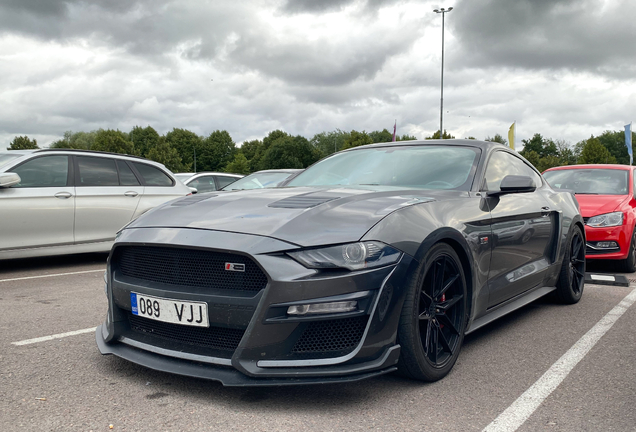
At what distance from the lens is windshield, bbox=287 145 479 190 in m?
3.92

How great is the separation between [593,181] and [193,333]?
7.28 meters

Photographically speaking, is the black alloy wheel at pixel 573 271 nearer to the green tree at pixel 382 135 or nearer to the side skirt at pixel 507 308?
the side skirt at pixel 507 308

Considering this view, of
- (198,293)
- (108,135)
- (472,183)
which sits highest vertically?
(108,135)

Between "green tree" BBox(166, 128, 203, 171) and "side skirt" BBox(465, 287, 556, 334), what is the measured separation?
107310 mm

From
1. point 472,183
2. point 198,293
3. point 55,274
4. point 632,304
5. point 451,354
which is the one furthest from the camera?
point 55,274

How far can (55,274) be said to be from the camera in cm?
687

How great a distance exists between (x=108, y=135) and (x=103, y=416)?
10725cm

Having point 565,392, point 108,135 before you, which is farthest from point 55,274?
point 108,135

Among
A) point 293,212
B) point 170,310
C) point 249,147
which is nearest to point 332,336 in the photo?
point 293,212

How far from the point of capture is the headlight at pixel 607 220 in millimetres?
7281

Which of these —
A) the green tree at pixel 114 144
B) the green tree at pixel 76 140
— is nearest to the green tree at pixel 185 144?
the green tree at pixel 114 144

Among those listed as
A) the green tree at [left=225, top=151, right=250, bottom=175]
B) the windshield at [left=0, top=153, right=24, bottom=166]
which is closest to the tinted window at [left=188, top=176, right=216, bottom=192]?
the windshield at [left=0, top=153, right=24, bottom=166]

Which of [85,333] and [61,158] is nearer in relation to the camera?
[85,333]

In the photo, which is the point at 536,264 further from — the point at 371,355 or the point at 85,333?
the point at 85,333
